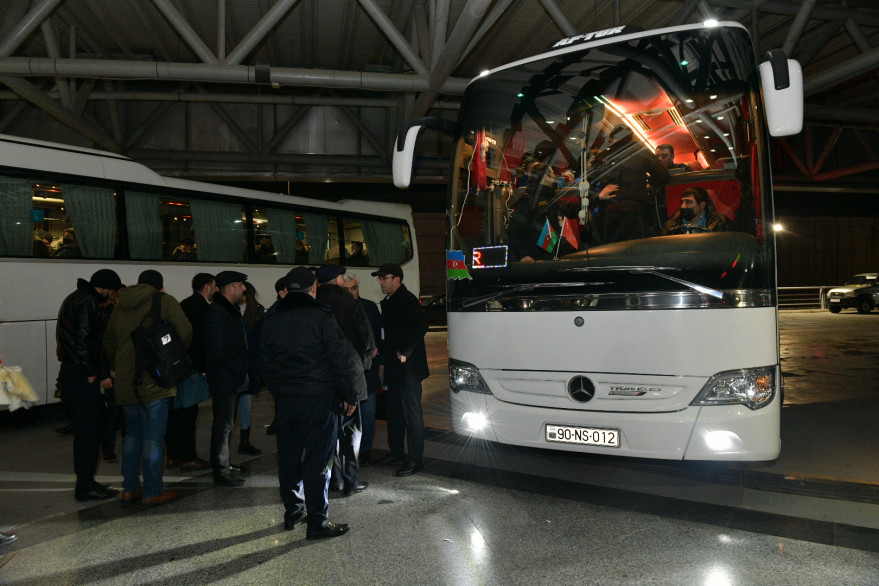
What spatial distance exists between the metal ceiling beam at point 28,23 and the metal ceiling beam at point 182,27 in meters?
1.53

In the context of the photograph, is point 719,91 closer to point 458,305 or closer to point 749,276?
point 749,276

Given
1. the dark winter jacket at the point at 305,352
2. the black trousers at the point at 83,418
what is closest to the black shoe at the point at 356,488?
the dark winter jacket at the point at 305,352

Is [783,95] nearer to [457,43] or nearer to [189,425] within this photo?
[189,425]

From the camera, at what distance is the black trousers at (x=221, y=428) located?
5254 mm

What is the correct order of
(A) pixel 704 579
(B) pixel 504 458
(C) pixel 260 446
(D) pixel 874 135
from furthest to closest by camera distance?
(D) pixel 874 135 < (C) pixel 260 446 < (B) pixel 504 458 < (A) pixel 704 579

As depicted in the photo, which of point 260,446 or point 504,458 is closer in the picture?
point 504,458

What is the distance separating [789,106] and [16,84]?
1290 centimetres

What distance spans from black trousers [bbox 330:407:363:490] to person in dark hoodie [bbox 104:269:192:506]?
1.25 m

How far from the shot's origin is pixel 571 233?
4.73m

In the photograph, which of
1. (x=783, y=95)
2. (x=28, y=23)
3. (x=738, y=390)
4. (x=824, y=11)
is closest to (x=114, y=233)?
(x=28, y=23)

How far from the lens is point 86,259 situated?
869 cm

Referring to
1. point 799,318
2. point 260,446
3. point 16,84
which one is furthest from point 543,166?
point 799,318

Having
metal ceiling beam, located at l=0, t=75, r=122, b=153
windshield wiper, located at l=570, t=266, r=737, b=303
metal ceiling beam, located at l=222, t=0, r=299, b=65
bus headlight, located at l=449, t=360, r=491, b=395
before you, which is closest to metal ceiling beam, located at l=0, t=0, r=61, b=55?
metal ceiling beam, located at l=0, t=75, r=122, b=153

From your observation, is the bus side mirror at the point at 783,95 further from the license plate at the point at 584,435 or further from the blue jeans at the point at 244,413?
the blue jeans at the point at 244,413
